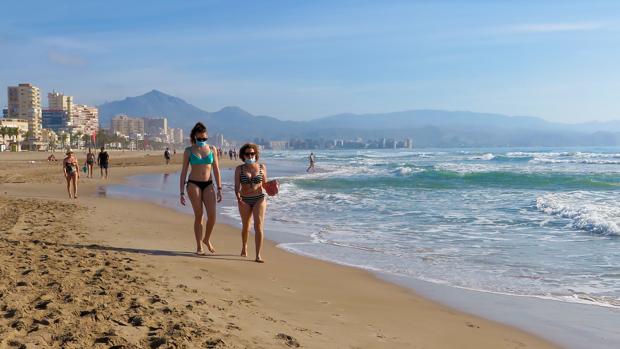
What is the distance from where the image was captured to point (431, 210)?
13.7 m

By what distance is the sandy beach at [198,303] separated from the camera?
11.1ft

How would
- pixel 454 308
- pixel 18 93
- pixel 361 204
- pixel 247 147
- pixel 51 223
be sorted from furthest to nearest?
1. pixel 18 93
2. pixel 361 204
3. pixel 51 223
4. pixel 247 147
5. pixel 454 308

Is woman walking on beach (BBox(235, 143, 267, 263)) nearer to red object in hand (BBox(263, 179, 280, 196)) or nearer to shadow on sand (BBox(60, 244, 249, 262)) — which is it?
red object in hand (BBox(263, 179, 280, 196))

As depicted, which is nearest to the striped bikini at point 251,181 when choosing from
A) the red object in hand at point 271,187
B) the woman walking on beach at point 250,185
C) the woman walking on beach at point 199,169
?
the woman walking on beach at point 250,185

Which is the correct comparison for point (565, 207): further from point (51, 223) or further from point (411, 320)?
point (51, 223)

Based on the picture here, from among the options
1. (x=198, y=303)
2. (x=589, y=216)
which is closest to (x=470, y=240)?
(x=589, y=216)

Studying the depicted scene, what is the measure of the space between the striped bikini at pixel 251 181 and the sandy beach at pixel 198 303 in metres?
0.74

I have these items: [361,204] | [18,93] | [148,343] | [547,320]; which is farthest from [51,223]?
[18,93]

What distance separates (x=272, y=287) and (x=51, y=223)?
16.9 ft

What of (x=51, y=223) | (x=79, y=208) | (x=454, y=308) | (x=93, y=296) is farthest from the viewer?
(x=79, y=208)

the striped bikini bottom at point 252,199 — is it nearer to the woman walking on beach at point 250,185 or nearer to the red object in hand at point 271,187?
the woman walking on beach at point 250,185

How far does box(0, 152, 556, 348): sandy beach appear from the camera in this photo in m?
3.39

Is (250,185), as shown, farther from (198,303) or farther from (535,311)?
(535,311)

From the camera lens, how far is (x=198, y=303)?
13.8 ft
